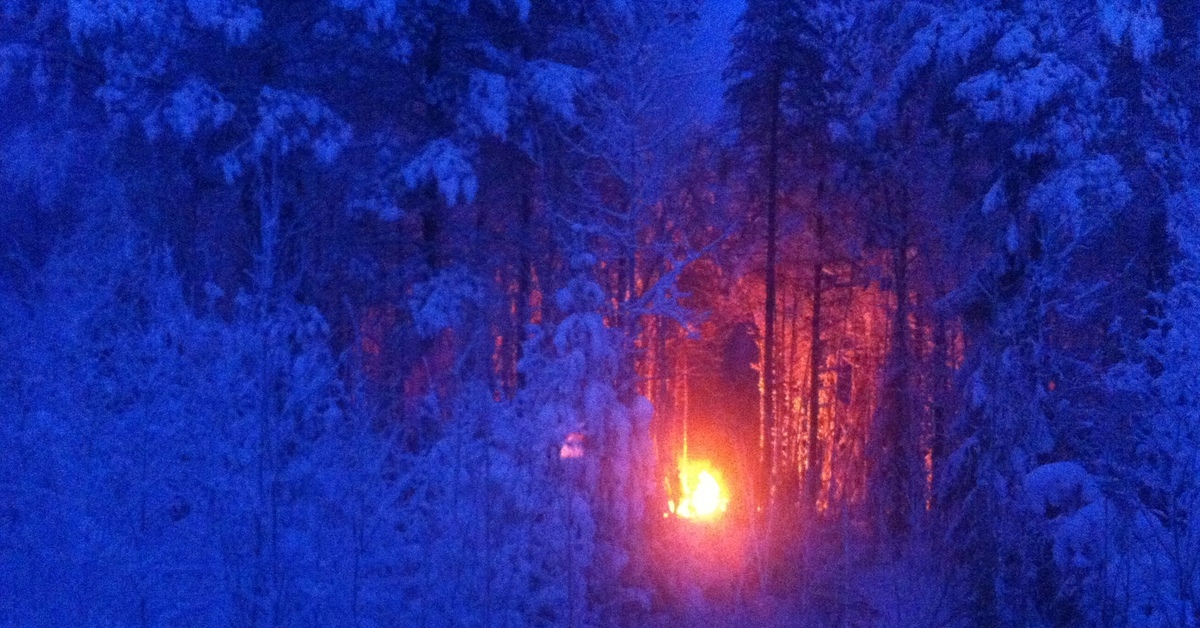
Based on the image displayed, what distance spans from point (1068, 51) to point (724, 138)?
5.73 meters

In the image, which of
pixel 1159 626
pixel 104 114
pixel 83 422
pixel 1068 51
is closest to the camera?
pixel 1159 626

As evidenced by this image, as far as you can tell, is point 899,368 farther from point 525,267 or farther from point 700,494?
point 525,267

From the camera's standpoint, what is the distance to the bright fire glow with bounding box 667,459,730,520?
44.0 ft

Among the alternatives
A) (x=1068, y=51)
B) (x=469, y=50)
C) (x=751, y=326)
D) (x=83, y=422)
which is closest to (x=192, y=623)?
(x=83, y=422)

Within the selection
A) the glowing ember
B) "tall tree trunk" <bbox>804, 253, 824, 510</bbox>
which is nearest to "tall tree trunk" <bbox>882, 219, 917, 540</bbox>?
"tall tree trunk" <bbox>804, 253, 824, 510</bbox>

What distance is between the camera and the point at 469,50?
14.4 metres

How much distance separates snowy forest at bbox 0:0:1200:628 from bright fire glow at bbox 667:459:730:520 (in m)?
0.15

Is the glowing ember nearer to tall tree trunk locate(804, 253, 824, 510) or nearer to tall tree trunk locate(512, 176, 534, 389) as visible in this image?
tall tree trunk locate(804, 253, 824, 510)

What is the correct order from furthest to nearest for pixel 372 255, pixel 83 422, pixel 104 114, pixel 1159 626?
pixel 372 255
pixel 104 114
pixel 83 422
pixel 1159 626

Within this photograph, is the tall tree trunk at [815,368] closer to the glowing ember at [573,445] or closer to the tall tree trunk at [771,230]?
the tall tree trunk at [771,230]

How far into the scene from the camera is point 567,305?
1070cm

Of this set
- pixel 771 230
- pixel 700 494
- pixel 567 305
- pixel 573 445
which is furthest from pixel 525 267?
pixel 573 445

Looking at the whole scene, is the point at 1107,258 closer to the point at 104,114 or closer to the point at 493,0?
the point at 493,0

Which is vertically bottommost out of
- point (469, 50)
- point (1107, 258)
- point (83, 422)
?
point (83, 422)
